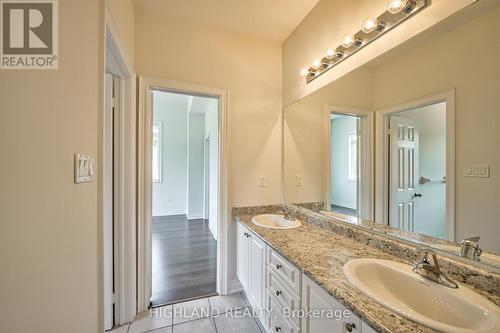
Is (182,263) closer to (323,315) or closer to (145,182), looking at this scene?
(145,182)

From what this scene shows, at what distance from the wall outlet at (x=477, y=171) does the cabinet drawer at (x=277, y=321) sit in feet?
3.71

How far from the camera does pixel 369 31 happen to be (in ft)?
4.30

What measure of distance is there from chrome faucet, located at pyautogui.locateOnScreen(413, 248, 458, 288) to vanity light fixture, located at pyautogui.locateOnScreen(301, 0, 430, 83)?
1213 mm

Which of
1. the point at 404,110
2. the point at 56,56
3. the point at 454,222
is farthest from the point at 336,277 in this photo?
the point at 56,56

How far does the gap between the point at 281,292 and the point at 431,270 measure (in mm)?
788

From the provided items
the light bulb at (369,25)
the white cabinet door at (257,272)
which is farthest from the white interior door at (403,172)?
the white cabinet door at (257,272)

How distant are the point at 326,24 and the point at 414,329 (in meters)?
2.05

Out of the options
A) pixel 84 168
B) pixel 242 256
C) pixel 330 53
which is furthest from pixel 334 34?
pixel 242 256

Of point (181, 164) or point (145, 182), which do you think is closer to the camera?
point (145, 182)

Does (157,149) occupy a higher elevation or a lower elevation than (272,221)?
higher

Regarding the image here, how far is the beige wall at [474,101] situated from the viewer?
854mm

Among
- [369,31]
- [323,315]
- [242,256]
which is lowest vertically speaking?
[242,256]

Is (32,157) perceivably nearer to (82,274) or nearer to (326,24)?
(82,274)

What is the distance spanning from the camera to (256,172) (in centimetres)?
222
